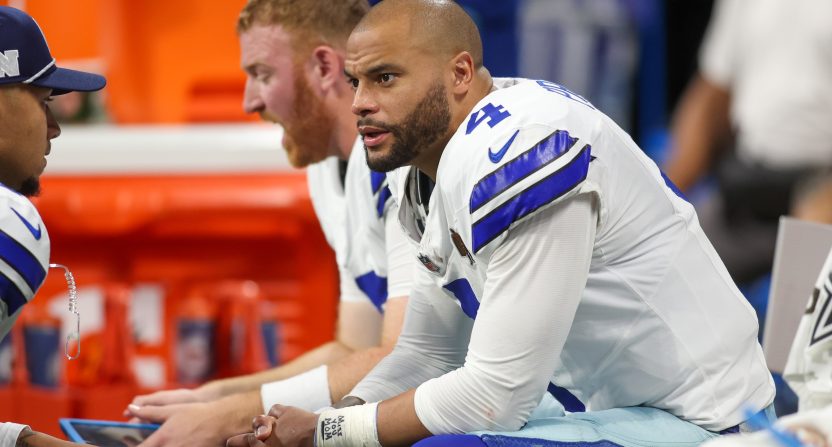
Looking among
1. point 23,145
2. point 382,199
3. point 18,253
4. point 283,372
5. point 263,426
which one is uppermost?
point 23,145

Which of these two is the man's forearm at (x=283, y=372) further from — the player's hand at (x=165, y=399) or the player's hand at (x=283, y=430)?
the player's hand at (x=283, y=430)

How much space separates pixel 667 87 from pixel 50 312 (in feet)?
10.5

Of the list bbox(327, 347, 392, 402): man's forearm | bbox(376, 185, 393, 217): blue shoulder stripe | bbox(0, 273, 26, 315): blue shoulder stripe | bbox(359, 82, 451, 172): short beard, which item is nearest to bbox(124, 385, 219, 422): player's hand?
bbox(327, 347, 392, 402): man's forearm

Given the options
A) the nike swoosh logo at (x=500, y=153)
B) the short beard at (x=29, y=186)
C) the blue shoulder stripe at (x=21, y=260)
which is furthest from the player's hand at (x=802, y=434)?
the short beard at (x=29, y=186)

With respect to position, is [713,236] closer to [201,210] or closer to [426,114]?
[201,210]

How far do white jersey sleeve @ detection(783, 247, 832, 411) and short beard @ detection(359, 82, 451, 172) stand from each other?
80cm

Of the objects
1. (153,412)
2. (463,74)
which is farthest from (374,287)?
(463,74)

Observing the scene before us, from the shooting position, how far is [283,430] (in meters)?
2.26

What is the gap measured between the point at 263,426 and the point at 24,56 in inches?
30.3

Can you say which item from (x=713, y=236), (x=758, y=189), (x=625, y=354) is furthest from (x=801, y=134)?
(x=625, y=354)

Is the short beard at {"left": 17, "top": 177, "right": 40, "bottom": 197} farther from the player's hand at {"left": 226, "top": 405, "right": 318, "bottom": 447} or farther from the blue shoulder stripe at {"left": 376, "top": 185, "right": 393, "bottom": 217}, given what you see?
the blue shoulder stripe at {"left": 376, "top": 185, "right": 393, "bottom": 217}

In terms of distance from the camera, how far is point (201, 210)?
435cm

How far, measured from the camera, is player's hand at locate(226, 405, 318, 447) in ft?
7.37

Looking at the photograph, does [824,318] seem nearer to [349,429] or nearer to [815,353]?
[815,353]
